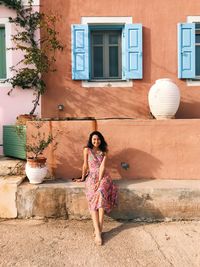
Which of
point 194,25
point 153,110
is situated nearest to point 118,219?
point 153,110

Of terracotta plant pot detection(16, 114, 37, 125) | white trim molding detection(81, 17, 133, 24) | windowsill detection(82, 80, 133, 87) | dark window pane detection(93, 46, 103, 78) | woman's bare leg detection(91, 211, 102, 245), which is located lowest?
woman's bare leg detection(91, 211, 102, 245)

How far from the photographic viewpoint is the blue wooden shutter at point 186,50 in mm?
6375

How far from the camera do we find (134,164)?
17.5 ft

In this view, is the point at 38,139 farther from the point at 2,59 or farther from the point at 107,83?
the point at 2,59

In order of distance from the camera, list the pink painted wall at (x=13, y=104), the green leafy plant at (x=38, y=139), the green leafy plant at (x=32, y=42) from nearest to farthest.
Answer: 1. the green leafy plant at (x=38, y=139)
2. the green leafy plant at (x=32, y=42)
3. the pink painted wall at (x=13, y=104)

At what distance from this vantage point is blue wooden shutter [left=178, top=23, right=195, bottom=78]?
20.9 feet

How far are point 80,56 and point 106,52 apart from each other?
727 millimetres

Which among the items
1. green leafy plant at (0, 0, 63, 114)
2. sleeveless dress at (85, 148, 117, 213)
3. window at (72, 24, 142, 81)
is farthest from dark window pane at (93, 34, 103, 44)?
sleeveless dress at (85, 148, 117, 213)

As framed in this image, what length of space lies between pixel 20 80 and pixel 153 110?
2.88 m

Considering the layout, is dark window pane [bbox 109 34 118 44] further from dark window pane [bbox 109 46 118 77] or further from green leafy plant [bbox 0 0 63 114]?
green leafy plant [bbox 0 0 63 114]

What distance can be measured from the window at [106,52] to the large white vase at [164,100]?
2.57 ft

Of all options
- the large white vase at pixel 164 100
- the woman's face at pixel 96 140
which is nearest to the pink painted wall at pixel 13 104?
the woman's face at pixel 96 140

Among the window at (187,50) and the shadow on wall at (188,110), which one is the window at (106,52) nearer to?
the window at (187,50)

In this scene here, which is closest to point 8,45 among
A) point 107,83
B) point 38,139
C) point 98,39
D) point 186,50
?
point 98,39
